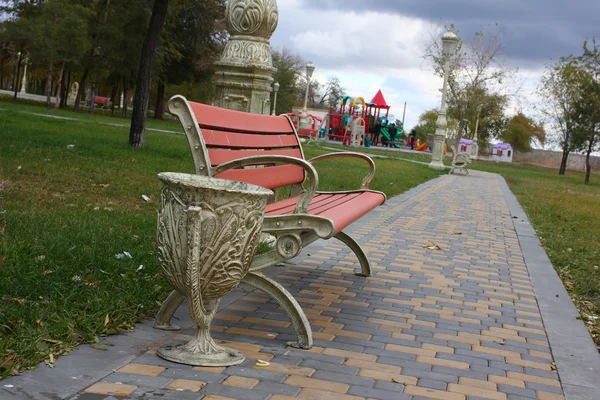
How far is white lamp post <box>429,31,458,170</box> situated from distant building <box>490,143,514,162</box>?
40784mm

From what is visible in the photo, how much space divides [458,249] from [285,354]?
442 centimetres

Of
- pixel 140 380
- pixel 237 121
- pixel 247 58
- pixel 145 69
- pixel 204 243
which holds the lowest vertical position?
pixel 140 380

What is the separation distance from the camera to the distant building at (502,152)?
6706 centimetres

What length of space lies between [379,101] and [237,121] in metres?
48.6

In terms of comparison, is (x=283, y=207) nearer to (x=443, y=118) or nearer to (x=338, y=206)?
(x=338, y=206)

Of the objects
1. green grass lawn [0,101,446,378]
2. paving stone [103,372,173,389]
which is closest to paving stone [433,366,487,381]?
paving stone [103,372,173,389]

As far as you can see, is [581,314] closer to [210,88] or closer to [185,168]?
[185,168]

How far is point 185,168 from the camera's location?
12.7m

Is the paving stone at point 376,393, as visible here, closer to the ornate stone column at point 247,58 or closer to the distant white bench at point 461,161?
the ornate stone column at point 247,58

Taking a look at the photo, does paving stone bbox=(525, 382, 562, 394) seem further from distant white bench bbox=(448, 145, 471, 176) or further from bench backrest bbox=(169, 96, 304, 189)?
distant white bench bbox=(448, 145, 471, 176)

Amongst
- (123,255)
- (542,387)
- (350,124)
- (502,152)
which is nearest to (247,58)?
(123,255)

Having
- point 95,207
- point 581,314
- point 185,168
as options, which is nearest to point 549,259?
point 581,314

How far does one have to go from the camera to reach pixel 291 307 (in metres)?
4.05

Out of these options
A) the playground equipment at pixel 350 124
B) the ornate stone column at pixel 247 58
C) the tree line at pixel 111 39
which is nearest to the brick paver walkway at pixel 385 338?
the ornate stone column at pixel 247 58
